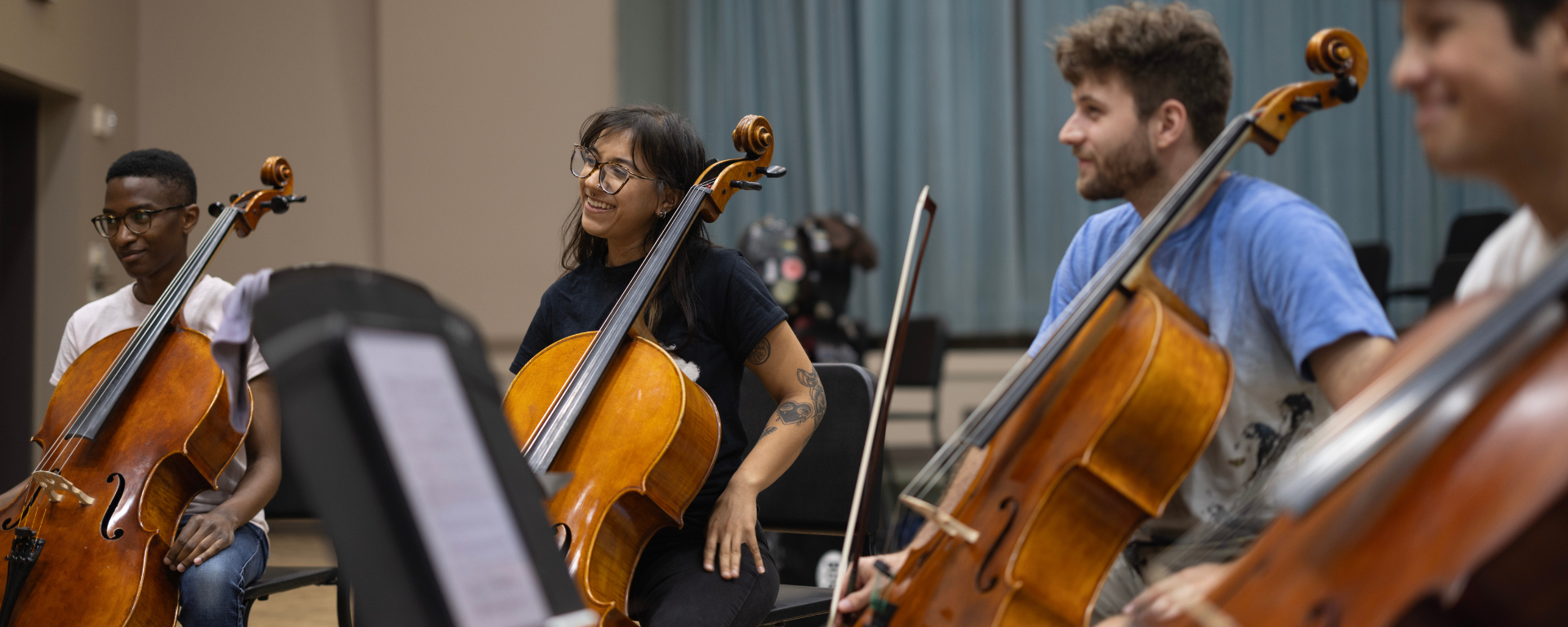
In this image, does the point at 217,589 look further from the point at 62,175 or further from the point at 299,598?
the point at 62,175

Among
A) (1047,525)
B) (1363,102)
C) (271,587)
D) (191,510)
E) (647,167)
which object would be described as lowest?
(271,587)

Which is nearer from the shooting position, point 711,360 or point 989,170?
point 711,360

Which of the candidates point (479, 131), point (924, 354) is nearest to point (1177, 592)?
point (924, 354)

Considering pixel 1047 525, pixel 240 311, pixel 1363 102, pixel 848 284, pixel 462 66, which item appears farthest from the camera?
pixel 462 66

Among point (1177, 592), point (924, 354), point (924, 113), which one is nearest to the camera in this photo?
point (1177, 592)

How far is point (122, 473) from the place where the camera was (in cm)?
157

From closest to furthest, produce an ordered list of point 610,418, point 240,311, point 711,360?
1. point 240,311
2. point 610,418
3. point 711,360

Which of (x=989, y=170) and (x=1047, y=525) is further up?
(x=989, y=170)

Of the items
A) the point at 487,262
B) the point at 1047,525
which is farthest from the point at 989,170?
the point at 1047,525

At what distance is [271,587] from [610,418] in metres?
0.72

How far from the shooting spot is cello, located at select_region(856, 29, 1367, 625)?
104 centimetres

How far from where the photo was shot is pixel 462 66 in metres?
4.79

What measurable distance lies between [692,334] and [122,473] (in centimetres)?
84

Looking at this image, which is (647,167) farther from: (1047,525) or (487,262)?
(487,262)
